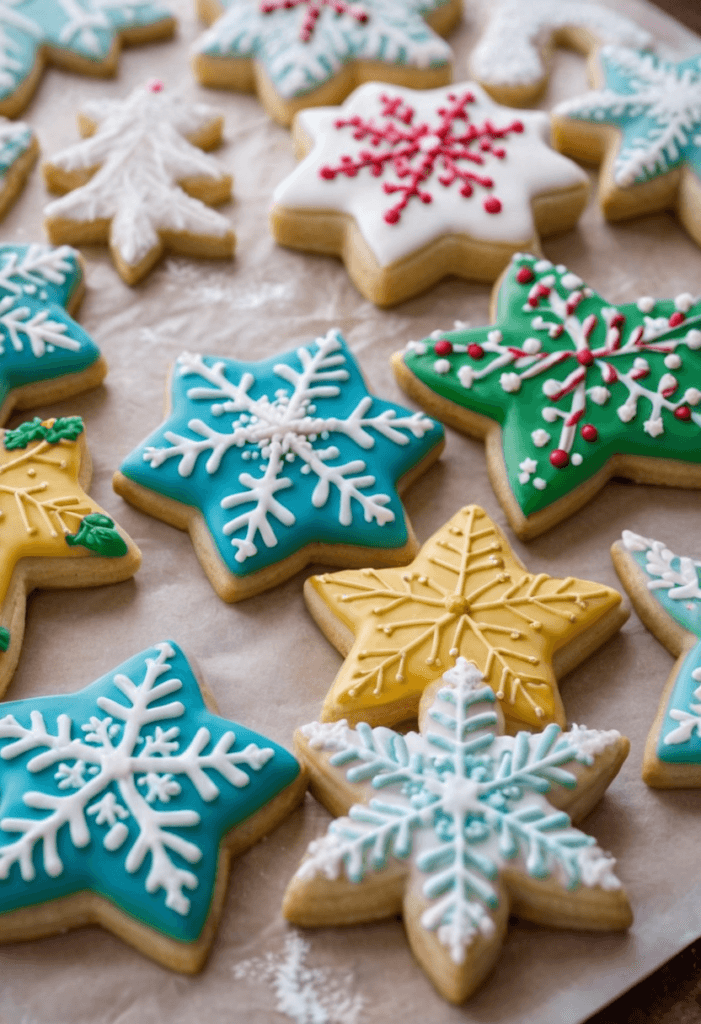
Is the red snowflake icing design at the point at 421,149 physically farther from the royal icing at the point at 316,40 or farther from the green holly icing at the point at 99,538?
the green holly icing at the point at 99,538

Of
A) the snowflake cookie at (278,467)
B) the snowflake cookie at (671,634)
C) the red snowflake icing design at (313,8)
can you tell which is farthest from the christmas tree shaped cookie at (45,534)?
the red snowflake icing design at (313,8)

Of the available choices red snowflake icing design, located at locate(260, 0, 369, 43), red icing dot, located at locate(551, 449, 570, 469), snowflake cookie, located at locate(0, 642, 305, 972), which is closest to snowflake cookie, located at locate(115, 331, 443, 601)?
red icing dot, located at locate(551, 449, 570, 469)

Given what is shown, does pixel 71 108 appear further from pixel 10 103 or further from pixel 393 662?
pixel 393 662

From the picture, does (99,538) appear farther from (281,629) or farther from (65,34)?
(65,34)

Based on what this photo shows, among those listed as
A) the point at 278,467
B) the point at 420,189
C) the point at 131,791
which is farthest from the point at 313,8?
the point at 131,791

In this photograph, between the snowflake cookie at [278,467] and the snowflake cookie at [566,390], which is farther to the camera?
the snowflake cookie at [566,390]

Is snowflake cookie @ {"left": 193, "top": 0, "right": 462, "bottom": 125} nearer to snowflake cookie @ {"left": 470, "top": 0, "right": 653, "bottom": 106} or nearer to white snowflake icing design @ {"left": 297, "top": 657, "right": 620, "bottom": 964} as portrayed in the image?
snowflake cookie @ {"left": 470, "top": 0, "right": 653, "bottom": 106}
